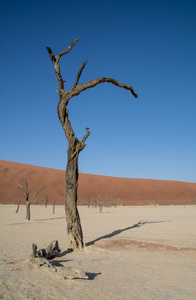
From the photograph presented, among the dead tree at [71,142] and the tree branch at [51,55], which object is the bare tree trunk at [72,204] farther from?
the tree branch at [51,55]

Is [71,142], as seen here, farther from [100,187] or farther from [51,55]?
[100,187]

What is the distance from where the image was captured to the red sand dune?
6358 centimetres

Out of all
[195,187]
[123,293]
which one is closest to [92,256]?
[123,293]

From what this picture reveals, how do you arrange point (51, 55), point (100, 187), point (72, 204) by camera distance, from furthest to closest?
point (100, 187)
point (51, 55)
point (72, 204)

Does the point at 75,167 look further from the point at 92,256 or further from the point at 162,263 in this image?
the point at 162,263

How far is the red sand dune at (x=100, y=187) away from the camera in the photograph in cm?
6358

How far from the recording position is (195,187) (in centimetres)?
8750

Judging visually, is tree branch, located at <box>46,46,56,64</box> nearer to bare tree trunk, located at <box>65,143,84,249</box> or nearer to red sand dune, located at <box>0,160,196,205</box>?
bare tree trunk, located at <box>65,143,84,249</box>

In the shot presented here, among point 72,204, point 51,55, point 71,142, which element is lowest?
point 72,204

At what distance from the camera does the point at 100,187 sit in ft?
259

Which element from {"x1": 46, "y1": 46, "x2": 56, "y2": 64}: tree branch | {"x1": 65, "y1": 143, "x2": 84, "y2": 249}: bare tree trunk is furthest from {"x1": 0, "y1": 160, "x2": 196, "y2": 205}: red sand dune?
{"x1": 46, "y1": 46, "x2": 56, "y2": 64}: tree branch

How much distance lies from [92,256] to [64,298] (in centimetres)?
330

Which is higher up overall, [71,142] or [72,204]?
[71,142]

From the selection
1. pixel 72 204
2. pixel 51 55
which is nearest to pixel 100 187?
pixel 72 204
